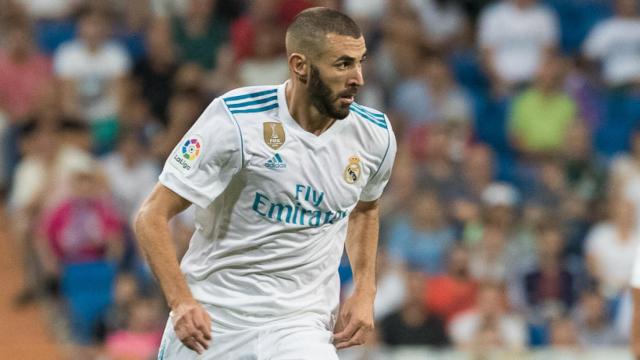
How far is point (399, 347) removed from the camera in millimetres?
9219

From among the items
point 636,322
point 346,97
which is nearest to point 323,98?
point 346,97

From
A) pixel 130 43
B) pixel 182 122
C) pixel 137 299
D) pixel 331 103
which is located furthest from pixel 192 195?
pixel 130 43

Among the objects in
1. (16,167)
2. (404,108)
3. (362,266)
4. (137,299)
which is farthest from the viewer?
(404,108)

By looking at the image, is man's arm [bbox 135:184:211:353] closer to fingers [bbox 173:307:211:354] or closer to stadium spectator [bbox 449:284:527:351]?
fingers [bbox 173:307:211:354]

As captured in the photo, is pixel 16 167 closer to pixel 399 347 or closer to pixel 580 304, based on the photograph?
pixel 399 347

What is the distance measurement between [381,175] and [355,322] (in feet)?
1.98

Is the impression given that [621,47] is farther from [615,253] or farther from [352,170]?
[352,170]

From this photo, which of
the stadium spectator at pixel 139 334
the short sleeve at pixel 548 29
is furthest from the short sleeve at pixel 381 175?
the short sleeve at pixel 548 29

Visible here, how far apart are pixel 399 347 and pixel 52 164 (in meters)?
3.07

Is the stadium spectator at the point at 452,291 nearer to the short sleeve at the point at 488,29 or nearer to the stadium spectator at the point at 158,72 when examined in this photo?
the stadium spectator at the point at 158,72

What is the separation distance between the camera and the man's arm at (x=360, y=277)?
4.84 m

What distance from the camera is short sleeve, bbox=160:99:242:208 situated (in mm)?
4629

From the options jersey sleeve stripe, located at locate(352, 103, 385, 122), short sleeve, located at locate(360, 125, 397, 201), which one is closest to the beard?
jersey sleeve stripe, located at locate(352, 103, 385, 122)

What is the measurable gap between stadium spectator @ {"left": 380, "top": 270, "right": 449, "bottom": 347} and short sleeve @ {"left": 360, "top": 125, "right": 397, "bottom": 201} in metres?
4.24
